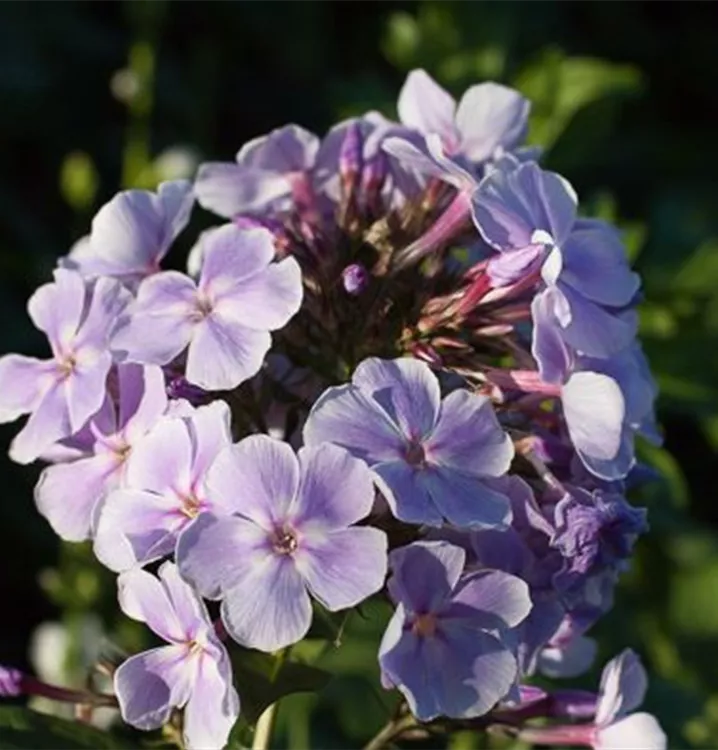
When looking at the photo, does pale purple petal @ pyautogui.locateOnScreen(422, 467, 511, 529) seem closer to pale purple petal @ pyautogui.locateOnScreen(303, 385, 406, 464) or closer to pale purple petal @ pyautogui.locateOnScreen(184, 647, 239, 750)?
pale purple petal @ pyautogui.locateOnScreen(303, 385, 406, 464)

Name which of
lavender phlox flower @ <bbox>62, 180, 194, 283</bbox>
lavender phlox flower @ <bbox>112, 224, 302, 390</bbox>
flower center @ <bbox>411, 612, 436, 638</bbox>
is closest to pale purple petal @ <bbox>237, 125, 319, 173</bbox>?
lavender phlox flower @ <bbox>62, 180, 194, 283</bbox>

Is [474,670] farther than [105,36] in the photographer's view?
No

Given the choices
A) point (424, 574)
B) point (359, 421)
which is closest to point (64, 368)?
point (359, 421)

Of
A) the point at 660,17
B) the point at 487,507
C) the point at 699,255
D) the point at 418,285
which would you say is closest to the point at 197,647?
the point at 487,507

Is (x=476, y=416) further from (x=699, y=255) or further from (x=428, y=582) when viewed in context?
(x=699, y=255)

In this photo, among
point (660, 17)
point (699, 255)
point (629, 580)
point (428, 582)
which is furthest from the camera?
point (660, 17)

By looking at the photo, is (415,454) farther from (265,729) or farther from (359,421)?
(265,729)
